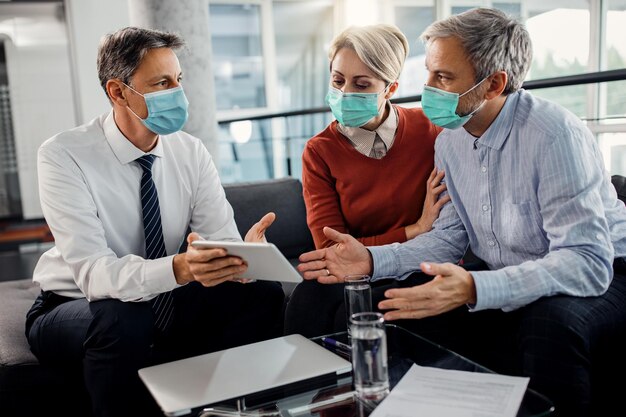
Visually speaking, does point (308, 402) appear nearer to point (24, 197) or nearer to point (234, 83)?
point (24, 197)

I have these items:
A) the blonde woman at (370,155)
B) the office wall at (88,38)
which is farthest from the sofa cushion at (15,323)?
the office wall at (88,38)

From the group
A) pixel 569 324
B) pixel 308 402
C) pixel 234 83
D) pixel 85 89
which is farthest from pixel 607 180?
pixel 234 83

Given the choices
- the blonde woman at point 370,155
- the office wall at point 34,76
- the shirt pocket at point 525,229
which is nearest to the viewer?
the shirt pocket at point 525,229

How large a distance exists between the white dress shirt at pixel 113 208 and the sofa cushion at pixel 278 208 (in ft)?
1.37

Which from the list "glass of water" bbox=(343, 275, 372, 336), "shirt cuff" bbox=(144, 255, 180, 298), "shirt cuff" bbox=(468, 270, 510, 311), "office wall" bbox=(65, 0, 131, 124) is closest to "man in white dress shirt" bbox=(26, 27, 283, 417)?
"shirt cuff" bbox=(144, 255, 180, 298)

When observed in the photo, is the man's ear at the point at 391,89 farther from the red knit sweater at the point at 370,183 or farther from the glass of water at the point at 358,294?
the glass of water at the point at 358,294

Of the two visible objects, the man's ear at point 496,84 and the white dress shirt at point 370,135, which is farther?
the white dress shirt at point 370,135

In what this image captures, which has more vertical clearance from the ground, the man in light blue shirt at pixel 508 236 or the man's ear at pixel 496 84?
the man's ear at pixel 496 84

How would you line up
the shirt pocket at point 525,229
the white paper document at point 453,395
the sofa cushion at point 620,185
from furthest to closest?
the sofa cushion at point 620,185 < the shirt pocket at point 525,229 < the white paper document at point 453,395

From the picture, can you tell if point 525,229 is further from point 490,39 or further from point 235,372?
point 235,372

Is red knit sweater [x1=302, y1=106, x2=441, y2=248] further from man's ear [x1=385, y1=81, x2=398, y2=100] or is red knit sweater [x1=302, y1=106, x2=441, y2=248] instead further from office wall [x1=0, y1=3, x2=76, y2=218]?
office wall [x1=0, y1=3, x2=76, y2=218]

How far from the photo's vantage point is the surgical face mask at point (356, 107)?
1906 millimetres

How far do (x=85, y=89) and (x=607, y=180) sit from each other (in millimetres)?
4660

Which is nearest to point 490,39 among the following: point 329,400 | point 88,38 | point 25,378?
point 329,400
